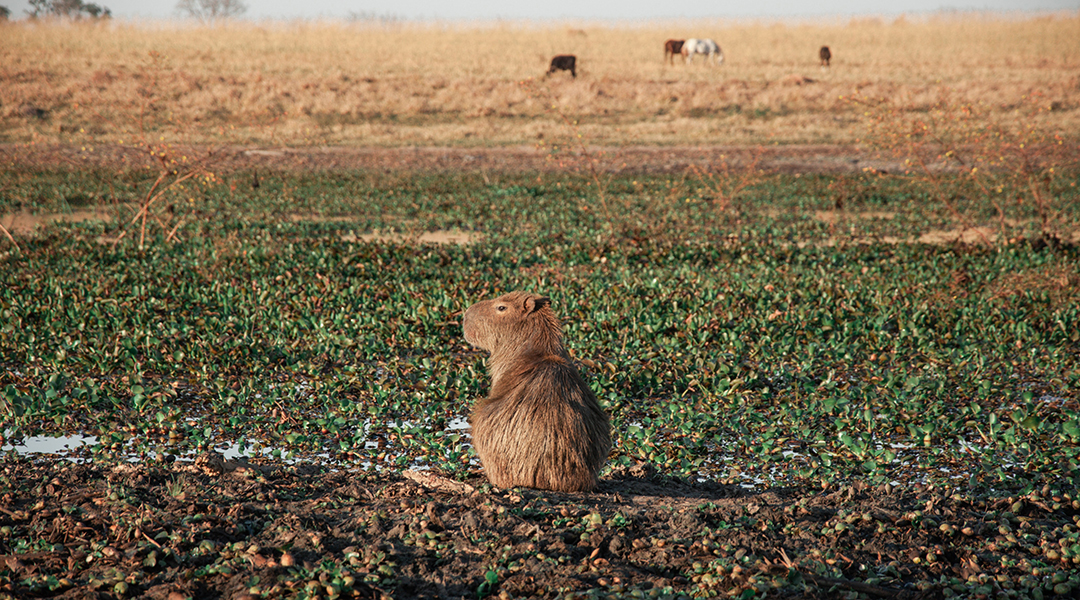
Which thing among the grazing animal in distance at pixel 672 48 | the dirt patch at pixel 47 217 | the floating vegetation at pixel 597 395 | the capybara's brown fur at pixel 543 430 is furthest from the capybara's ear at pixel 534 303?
the grazing animal in distance at pixel 672 48

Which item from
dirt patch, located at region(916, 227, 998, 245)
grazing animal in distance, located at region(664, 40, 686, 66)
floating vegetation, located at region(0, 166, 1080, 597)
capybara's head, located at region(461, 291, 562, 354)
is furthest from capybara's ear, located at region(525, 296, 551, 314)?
grazing animal in distance, located at region(664, 40, 686, 66)

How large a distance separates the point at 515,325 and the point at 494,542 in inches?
63.8

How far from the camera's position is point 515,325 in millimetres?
4773

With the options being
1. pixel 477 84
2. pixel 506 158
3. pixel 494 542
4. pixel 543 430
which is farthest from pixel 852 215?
pixel 477 84

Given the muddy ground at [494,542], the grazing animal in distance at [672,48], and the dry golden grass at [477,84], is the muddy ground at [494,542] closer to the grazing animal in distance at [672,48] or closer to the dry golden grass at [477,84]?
the dry golden grass at [477,84]

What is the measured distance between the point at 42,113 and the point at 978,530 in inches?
1398

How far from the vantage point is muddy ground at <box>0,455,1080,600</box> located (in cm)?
311

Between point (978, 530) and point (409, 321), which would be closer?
point (978, 530)

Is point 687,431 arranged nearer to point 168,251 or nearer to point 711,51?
point 168,251

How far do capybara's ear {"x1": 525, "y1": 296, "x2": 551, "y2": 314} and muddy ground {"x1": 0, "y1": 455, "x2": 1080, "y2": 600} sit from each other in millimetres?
1080

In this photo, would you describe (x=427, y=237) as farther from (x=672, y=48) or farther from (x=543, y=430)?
(x=672, y=48)

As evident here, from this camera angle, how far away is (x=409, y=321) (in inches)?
310

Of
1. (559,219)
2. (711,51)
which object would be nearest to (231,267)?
(559,219)

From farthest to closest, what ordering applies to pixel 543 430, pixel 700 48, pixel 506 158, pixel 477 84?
pixel 700 48
pixel 477 84
pixel 506 158
pixel 543 430
